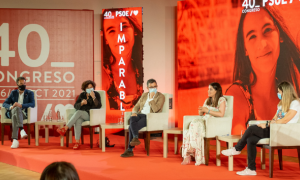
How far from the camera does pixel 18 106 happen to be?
18.1 feet

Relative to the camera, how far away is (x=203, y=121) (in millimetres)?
4191

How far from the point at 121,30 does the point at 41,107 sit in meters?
2.26

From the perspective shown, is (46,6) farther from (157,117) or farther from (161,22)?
(157,117)

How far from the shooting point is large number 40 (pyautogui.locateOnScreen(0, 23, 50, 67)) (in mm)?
6594

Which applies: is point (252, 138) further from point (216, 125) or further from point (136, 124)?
point (136, 124)

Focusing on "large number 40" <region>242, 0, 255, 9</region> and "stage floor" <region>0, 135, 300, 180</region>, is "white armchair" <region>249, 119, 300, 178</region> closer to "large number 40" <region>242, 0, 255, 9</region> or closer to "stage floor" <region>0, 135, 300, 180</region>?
"stage floor" <region>0, 135, 300, 180</region>

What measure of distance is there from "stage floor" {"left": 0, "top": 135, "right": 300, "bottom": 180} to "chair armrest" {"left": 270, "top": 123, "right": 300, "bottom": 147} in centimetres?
35

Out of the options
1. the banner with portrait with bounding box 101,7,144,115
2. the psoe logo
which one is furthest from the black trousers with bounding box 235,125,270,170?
the psoe logo

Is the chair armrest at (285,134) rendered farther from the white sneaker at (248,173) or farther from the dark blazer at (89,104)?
the dark blazer at (89,104)

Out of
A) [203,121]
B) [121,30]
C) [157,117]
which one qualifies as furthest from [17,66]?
[203,121]

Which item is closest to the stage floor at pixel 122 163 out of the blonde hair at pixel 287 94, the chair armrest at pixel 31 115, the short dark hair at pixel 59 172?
the chair armrest at pixel 31 115

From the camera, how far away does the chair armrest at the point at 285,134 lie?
3525 mm

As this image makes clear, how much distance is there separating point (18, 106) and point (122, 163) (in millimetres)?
2403

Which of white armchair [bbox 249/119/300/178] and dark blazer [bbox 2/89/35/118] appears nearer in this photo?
white armchair [bbox 249/119/300/178]
